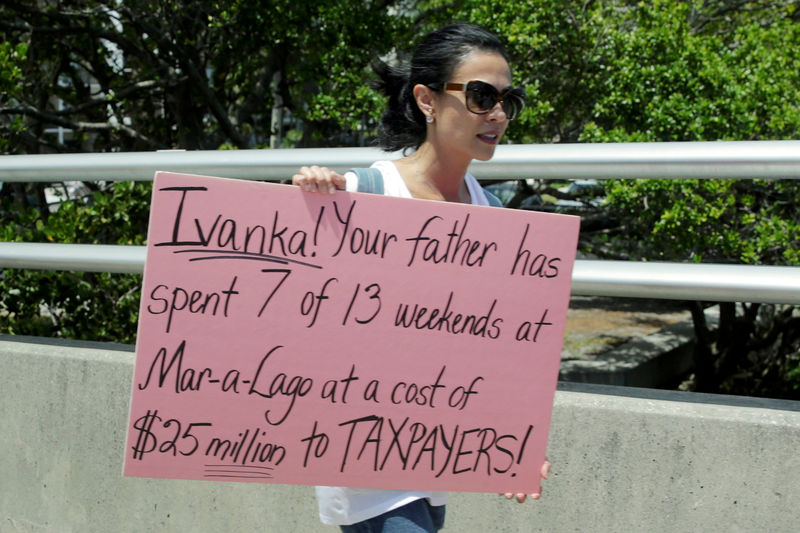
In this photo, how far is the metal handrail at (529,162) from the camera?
2727 mm

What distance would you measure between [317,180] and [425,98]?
0.37 metres

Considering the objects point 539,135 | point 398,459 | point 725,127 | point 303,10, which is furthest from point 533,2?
point 398,459

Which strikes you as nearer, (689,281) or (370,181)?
(370,181)

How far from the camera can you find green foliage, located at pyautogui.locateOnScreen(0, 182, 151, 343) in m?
4.24

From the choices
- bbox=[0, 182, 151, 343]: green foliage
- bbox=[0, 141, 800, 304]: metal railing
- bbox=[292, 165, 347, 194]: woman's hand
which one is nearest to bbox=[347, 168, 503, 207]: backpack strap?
bbox=[292, 165, 347, 194]: woman's hand

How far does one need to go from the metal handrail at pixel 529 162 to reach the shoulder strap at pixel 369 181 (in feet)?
2.37

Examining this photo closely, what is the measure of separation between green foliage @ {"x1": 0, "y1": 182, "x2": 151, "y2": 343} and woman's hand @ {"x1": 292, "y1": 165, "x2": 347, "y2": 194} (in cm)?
252

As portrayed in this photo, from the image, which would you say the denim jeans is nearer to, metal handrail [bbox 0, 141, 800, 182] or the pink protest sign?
the pink protest sign

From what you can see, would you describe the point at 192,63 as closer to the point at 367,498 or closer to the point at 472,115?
the point at 472,115

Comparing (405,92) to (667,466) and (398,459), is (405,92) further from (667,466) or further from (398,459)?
(667,466)

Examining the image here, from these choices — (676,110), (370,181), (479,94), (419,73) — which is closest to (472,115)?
(479,94)

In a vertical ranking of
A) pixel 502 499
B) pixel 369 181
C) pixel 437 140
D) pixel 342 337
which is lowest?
pixel 502 499

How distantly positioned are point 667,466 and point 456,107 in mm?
1301

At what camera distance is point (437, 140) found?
2.28m
